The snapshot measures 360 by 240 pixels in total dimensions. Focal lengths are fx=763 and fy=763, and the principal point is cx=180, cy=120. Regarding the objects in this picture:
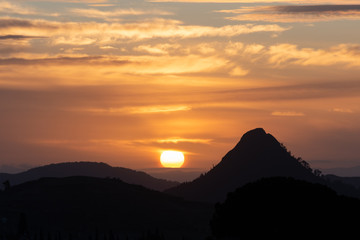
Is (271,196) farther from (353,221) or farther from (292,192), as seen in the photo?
(353,221)

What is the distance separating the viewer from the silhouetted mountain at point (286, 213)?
148375 mm

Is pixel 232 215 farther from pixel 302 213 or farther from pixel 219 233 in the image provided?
pixel 302 213

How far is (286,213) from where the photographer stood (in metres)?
153

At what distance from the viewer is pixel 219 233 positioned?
156250 millimetres

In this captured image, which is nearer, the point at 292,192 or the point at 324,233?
the point at 324,233

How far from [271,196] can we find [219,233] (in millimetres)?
13096

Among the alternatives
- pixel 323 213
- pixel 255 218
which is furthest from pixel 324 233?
pixel 255 218

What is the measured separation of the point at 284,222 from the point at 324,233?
28.1ft

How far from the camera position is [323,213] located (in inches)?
5945

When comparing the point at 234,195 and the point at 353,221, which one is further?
the point at 234,195

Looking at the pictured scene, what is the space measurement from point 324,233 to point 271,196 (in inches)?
567

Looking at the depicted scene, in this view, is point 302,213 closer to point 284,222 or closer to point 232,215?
point 284,222

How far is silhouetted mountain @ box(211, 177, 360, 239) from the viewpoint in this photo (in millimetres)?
148375

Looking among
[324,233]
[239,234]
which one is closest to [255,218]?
[239,234]
